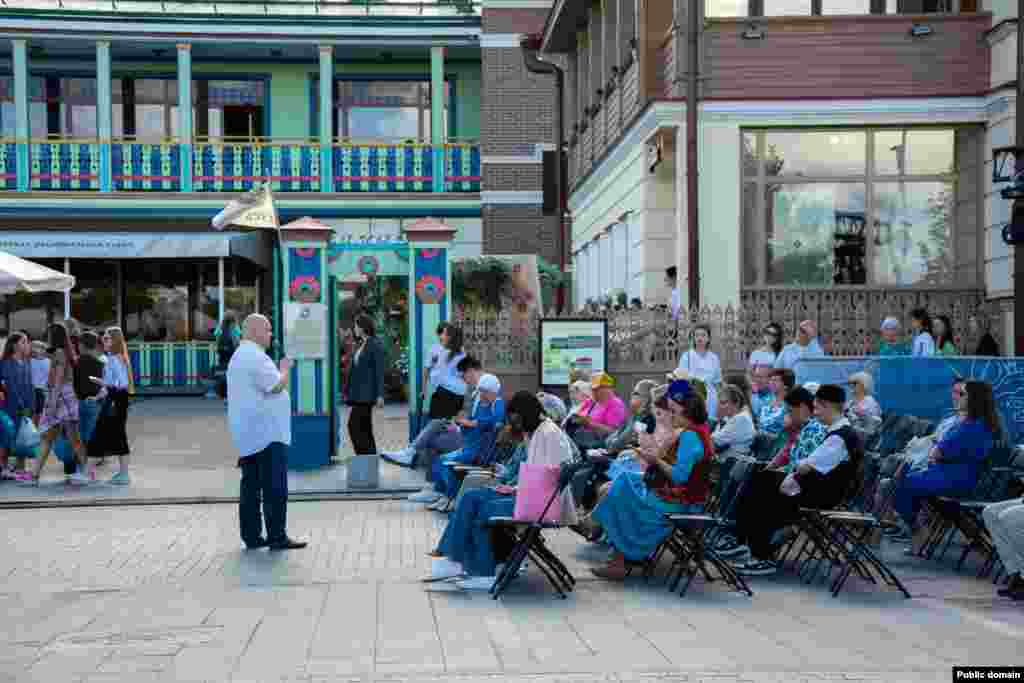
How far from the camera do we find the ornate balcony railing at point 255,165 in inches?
1223

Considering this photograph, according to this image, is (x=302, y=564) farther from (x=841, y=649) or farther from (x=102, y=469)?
(x=102, y=469)

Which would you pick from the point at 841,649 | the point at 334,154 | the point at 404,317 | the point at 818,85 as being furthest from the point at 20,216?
the point at 841,649

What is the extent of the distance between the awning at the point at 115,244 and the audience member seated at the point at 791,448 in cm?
2154

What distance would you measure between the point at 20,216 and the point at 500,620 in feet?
85.1

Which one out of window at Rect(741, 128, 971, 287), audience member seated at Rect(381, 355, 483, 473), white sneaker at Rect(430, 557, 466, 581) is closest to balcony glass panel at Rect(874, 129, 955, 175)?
window at Rect(741, 128, 971, 287)

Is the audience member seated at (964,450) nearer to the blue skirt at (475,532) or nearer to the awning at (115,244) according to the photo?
the blue skirt at (475,532)

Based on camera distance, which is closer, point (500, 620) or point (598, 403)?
point (500, 620)

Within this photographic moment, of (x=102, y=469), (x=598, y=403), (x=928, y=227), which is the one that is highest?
(x=928, y=227)

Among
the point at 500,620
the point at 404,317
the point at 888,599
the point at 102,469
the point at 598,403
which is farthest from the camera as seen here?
the point at 404,317

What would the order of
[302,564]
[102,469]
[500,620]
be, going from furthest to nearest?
[102,469] < [302,564] < [500,620]

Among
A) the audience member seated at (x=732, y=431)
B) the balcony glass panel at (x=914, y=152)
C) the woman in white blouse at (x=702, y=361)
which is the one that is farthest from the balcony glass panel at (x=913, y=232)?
the audience member seated at (x=732, y=431)

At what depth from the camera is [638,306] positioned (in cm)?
1842

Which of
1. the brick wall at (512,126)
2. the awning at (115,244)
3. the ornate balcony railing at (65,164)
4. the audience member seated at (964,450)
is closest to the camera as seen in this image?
the audience member seated at (964,450)

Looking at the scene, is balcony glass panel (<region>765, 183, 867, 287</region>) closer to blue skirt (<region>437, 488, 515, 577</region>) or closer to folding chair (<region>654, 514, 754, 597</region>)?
folding chair (<region>654, 514, 754, 597</region>)
